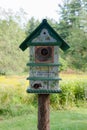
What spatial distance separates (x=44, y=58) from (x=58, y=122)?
317 cm

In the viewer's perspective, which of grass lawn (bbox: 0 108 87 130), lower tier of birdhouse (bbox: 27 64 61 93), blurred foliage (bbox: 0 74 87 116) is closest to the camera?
lower tier of birdhouse (bbox: 27 64 61 93)

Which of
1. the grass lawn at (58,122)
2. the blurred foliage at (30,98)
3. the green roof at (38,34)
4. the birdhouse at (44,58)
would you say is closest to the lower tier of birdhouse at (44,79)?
the birdhouse at (44,58)

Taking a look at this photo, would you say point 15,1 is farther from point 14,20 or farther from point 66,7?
point 66,7

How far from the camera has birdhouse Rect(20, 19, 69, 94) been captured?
2.83m

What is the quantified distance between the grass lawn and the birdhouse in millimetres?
2445

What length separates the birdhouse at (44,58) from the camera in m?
2.83

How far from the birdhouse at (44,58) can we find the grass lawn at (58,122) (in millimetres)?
2445

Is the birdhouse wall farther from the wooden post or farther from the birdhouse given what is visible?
the wooden post

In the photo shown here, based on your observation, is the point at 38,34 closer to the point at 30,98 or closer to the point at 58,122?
the point at 58,122

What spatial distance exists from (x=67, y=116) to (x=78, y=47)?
13.6 metres

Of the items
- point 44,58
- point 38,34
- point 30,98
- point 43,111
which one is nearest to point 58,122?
point 30,98

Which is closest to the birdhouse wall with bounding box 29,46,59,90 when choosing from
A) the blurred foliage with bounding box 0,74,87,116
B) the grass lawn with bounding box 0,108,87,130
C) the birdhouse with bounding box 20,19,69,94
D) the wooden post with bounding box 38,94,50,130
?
the birdhouse with bounding box 20,19,69,94

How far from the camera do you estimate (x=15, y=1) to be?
61.1 feet

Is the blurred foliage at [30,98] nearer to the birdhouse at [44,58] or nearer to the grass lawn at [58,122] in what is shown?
the grass lawn at [58,122]
